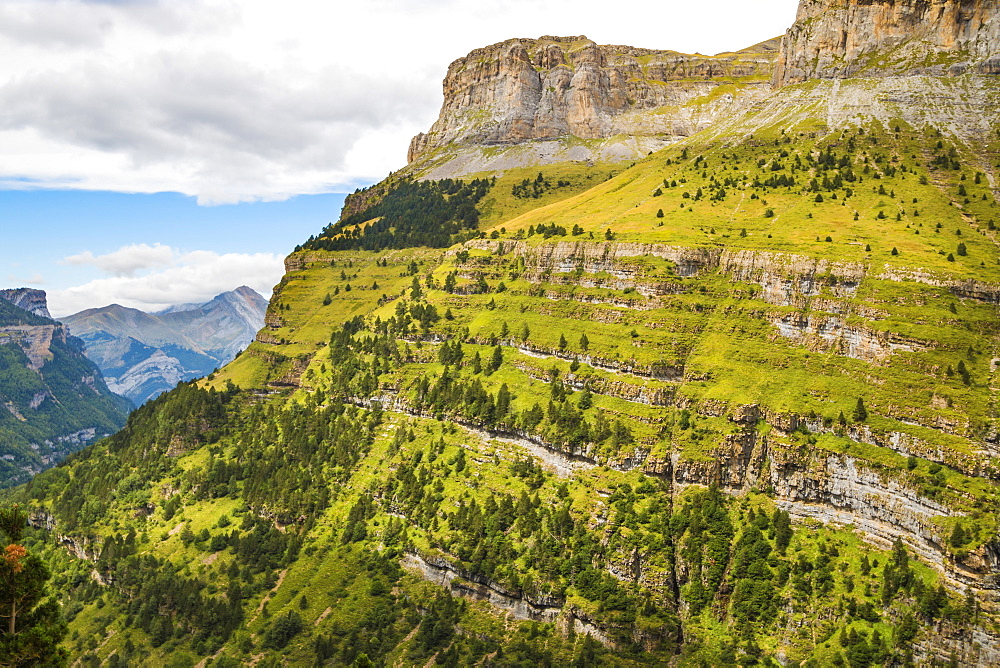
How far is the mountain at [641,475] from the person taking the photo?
107 metres

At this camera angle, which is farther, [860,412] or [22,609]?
[860,412]

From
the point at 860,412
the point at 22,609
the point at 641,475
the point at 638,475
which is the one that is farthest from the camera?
the point at 638,475

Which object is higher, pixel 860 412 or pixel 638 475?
pixel 860 412

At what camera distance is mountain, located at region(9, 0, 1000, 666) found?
10675 cm

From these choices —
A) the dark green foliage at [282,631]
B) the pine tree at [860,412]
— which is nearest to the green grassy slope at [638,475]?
the pine tree at [860,412]

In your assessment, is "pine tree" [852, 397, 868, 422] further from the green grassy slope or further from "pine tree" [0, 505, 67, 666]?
"pine tree" [0, 505, 67, 666]

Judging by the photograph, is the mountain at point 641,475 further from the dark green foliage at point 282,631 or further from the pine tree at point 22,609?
the pine tree at point 22,609

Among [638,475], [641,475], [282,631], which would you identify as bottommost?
[282,631]

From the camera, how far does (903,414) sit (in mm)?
113375

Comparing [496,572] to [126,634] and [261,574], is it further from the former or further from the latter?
[126,634]

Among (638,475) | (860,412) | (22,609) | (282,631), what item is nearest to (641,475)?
(638,475)

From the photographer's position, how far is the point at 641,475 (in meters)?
132

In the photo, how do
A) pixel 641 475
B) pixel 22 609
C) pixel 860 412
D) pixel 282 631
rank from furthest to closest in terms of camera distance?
pixel 282 631 < pixel 641 475 < pixel 860 412 < pixel 22 609

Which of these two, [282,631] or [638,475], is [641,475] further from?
[282,631]
